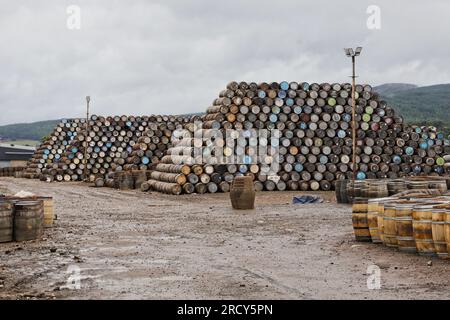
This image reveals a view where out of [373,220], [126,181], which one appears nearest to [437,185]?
[373,220]

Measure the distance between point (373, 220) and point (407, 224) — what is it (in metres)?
1.28

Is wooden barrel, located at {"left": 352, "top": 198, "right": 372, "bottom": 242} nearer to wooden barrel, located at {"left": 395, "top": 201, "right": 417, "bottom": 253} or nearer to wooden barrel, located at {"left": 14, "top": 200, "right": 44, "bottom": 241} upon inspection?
wooden barrel, located at {"left": 395, "top": 201, "right": 417, "bottom": 253}

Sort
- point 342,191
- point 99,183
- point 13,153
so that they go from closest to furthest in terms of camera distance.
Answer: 1. point 342,191
2. point 99,183
3. point 13,153

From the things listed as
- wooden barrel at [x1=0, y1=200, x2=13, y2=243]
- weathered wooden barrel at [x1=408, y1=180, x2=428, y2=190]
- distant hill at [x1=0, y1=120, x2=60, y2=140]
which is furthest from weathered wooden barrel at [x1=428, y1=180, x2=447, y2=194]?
distant hill at [x1=0, y1=120, x2=60, y2=140]

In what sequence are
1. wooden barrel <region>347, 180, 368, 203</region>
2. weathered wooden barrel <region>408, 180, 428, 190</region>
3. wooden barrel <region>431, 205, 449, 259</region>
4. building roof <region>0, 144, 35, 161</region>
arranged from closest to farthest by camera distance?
wooden barrel <region>431, 205, 449, 259</region>, weathered wooden barrel <region>408, 180, 428, 190</region>, wooden barrel <region>347, 180, 368, 203</region>, building roof <region>0, 144, 35, 161</region>

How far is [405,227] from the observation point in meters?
9.92

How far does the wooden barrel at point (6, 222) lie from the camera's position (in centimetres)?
1135

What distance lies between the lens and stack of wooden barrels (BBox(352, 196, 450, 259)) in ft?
29.7

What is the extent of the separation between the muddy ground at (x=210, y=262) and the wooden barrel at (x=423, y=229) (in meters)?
0.23

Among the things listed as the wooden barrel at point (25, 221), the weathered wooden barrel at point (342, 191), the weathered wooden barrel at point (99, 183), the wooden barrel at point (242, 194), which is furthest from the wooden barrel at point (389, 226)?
the weathered wooden barrel at point (99, 183)

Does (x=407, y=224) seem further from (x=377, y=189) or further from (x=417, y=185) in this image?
(x=417, y=185)

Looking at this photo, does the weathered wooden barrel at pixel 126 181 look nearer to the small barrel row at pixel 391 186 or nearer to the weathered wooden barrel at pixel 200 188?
the weathered wooden barrel at pixel 200 188

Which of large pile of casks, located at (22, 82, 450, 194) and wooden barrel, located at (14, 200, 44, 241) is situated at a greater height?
large pile of casks, located at (22, 82, 450, 194)

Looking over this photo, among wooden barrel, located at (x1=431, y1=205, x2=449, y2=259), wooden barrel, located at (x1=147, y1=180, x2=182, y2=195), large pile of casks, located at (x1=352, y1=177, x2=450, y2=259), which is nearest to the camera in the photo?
wooden barrel, located at (x1=431, y1=205, x2=449, y2=259)
